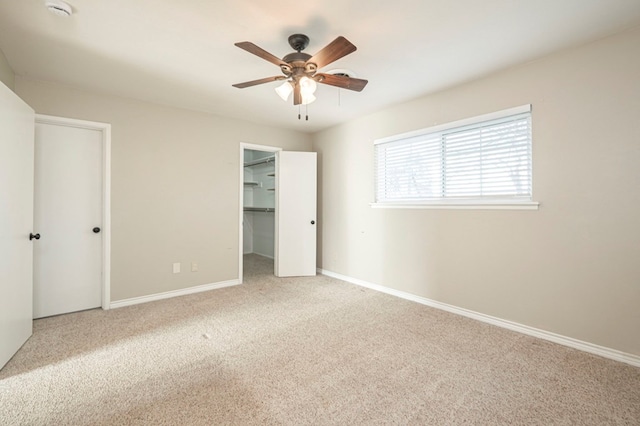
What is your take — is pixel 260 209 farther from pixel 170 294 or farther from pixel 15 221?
A: pixel 15 221

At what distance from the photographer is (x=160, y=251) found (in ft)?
11.7

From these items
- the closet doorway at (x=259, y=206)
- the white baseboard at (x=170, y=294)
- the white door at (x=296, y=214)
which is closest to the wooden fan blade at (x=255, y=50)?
the white door at (x=296, y=214)

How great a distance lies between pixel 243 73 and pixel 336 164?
219 centimetres

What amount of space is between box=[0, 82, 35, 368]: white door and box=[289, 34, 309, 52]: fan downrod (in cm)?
203

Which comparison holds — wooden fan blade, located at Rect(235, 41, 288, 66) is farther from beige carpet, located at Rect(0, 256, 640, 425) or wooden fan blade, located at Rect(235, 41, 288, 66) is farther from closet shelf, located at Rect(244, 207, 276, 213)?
closet shelf, located at Rect(244, 207, 276, 213)

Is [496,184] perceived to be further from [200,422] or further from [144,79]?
[144,79]

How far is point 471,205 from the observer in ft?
9.73

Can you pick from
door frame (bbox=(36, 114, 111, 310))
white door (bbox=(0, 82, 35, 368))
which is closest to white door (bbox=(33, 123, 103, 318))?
door frame (bbox=(36, 114, 111, 310))

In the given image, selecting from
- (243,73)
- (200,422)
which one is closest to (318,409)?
(200,422)

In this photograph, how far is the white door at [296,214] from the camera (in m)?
4.61

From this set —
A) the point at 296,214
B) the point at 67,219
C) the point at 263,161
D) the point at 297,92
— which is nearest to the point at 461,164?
the point at 297,92

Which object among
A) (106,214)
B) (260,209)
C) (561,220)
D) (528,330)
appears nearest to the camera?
(561,220)

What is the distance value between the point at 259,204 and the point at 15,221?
482 centimetres

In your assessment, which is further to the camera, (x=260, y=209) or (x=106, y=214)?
(x=260, y=209)
